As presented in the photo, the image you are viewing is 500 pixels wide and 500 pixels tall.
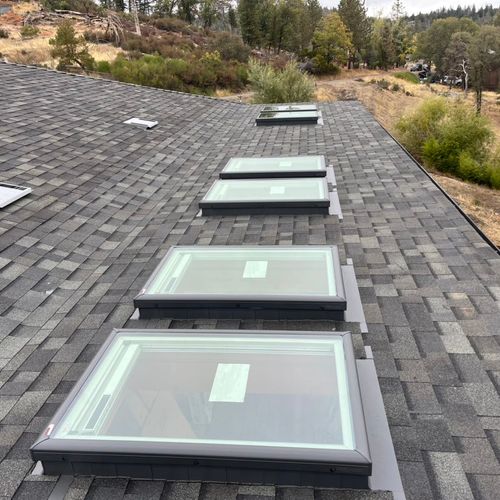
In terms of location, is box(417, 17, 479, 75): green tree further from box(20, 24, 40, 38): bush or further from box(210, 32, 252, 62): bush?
box(20, 24, 40, 38): bush

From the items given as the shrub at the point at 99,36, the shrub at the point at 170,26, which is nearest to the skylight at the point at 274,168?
the shrub at the point at 99,36

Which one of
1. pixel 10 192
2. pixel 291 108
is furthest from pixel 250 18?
pixel 10 192

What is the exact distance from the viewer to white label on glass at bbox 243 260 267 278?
481 centimetres

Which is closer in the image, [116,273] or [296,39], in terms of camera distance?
[116,273]

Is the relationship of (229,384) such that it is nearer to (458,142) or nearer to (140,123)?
(140,123)

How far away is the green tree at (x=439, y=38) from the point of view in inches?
2992

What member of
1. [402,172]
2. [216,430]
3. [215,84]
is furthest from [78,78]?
[215,84]

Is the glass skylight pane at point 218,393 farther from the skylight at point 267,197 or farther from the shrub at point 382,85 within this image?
the shrub at point 382,85

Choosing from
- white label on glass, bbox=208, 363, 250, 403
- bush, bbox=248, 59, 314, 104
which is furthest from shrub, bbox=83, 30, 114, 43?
white label on glass, bbox=208, 363, 250, 403

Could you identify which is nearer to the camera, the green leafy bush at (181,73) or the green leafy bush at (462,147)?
the green leafy bush at (462,147)

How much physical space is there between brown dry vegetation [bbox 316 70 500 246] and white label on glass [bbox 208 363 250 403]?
13.4m

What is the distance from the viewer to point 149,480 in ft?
8.89

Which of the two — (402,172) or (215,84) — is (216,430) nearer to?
(402,172)

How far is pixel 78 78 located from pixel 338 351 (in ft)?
47.6
